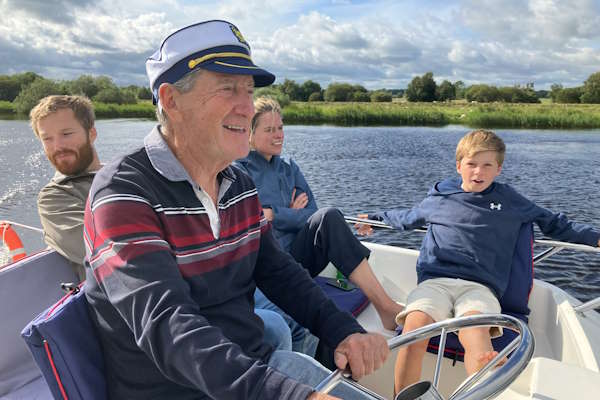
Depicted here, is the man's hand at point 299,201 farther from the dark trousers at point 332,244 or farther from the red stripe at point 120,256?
the red stripe at point 120,256

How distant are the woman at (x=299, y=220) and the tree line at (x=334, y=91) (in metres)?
18.3

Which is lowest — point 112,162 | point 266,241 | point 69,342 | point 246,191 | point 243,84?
point 69,342

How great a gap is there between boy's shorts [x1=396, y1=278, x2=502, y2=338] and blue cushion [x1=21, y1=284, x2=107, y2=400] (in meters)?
1.39

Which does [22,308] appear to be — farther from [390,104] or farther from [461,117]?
[390,104]

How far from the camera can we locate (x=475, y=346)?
1848 millimetres

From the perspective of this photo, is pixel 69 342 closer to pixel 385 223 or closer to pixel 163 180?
pixel 163 180

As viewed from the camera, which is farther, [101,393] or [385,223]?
[385,223]

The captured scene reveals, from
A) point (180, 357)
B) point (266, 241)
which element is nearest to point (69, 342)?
point (180, 357)

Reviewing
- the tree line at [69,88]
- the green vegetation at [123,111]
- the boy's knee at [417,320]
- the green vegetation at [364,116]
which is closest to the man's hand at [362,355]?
the boy's knee at [417,320]

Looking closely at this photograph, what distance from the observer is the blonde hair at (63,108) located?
6.05 feet

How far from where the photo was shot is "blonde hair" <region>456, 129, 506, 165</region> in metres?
2.35

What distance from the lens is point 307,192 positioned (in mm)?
2943

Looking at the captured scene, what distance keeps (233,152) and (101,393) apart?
2.31ft

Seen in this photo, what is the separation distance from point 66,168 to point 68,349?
1043mm
